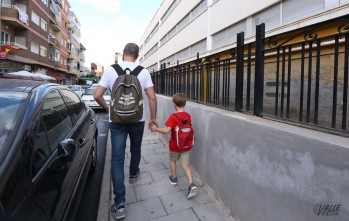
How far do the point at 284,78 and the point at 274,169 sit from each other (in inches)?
37.6

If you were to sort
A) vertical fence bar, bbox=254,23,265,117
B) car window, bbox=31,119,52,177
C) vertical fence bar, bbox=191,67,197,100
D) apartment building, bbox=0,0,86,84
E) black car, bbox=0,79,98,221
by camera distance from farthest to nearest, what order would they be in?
apartment building, bbox=0,0,86,84 → vertical fence bar, bbox=191,67,197,100 → vertical fence bar, bbox=254,23,265,117 → car window, bbox=31,119,52,177 → black car, bbox=0,79,98,221

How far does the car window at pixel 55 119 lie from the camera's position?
210cm

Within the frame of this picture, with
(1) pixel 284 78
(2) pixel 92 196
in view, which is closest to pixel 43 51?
(2) pixel 92 196

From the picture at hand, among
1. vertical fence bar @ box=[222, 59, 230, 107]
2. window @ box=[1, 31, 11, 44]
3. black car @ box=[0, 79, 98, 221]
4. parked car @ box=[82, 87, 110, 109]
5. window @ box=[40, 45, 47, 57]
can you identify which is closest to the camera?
black car @ box=[0, 79, 98, 221]

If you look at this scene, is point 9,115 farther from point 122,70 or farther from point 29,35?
point 29,35

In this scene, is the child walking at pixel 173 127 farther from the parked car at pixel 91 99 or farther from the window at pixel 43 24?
the window at pixel 43 24

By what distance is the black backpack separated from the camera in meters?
2.68

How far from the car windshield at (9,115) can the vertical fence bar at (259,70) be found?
7.21 feet

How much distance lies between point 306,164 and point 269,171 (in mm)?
414

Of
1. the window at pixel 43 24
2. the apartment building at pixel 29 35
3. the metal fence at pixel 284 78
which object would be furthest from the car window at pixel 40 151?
the window at pixel 43 24

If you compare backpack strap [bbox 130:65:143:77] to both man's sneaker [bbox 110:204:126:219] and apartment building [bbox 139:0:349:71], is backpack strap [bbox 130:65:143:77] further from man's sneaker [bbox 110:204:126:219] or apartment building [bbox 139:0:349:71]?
apartment building [bbox 139:0:349:71]

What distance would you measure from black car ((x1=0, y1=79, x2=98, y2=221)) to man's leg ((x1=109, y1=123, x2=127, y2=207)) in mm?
396

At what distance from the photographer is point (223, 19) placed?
515 inches

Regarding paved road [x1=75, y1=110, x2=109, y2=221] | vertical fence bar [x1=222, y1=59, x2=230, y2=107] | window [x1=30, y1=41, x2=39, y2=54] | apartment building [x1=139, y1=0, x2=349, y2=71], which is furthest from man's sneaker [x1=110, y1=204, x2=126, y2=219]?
window [x1=30, y1=41, x2=39, y2=54]
